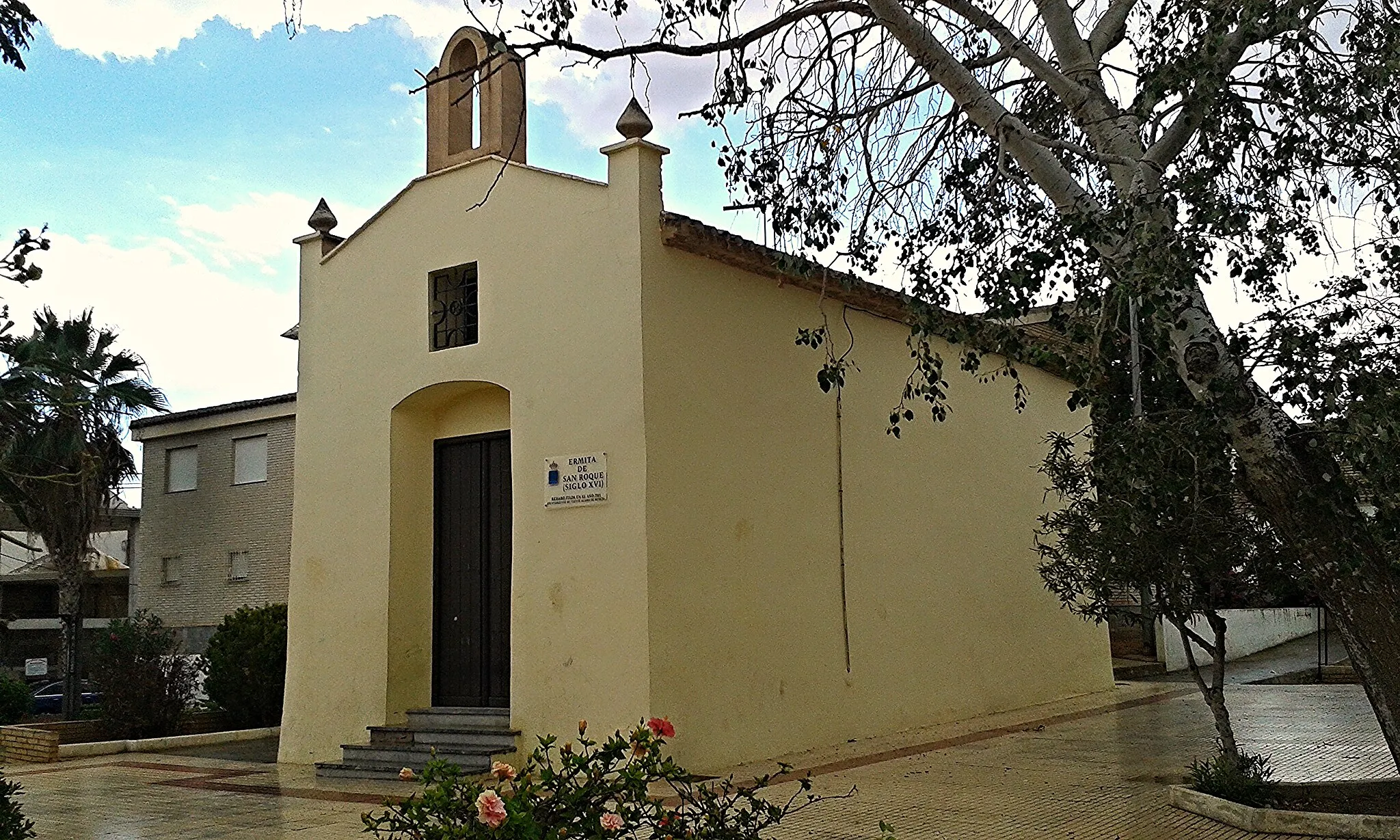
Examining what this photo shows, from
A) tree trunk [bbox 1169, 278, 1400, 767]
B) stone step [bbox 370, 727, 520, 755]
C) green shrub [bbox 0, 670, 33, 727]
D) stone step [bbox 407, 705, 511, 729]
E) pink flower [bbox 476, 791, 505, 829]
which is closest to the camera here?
pink flower [bbox 476, 791, 505, 829]

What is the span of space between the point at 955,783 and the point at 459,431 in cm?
548

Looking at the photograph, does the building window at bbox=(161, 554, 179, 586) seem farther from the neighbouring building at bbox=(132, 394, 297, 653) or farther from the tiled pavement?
the tiled pavement

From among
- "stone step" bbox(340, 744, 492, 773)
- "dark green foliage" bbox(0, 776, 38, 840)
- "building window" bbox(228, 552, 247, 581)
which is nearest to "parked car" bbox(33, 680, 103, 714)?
"building window" bbox(228, 552, 247, 581)

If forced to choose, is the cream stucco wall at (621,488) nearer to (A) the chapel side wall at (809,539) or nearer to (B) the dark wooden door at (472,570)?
(A) the chapel side wall at (809,539)

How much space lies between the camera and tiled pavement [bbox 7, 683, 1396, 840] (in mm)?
8039

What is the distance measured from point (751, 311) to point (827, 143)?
8.27 ft

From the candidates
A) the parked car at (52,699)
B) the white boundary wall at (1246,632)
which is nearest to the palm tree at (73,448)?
the parked car at (52,699)

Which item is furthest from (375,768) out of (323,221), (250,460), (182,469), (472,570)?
(182,469)

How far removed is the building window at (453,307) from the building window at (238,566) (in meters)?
12.5

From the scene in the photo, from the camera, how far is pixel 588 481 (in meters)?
10.6

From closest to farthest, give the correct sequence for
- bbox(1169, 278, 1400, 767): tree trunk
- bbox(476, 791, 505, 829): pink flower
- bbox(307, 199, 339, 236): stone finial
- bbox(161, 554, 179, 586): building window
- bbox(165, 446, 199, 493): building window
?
bbox(476, 791, 505, 829): pink flower
bbox(1169, 278, 1400, 767): tree trunk
bbox(307, 199, 339, 236): stone finial
bbox(165, 446, 199, 493): building window
bbox(161, 554, 179, 586): building window

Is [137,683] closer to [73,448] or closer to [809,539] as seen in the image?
[73,448]

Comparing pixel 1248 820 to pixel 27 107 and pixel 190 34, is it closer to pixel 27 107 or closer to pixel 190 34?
pixel 27 107

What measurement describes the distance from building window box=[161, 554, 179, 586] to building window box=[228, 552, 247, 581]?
5.01 feet
